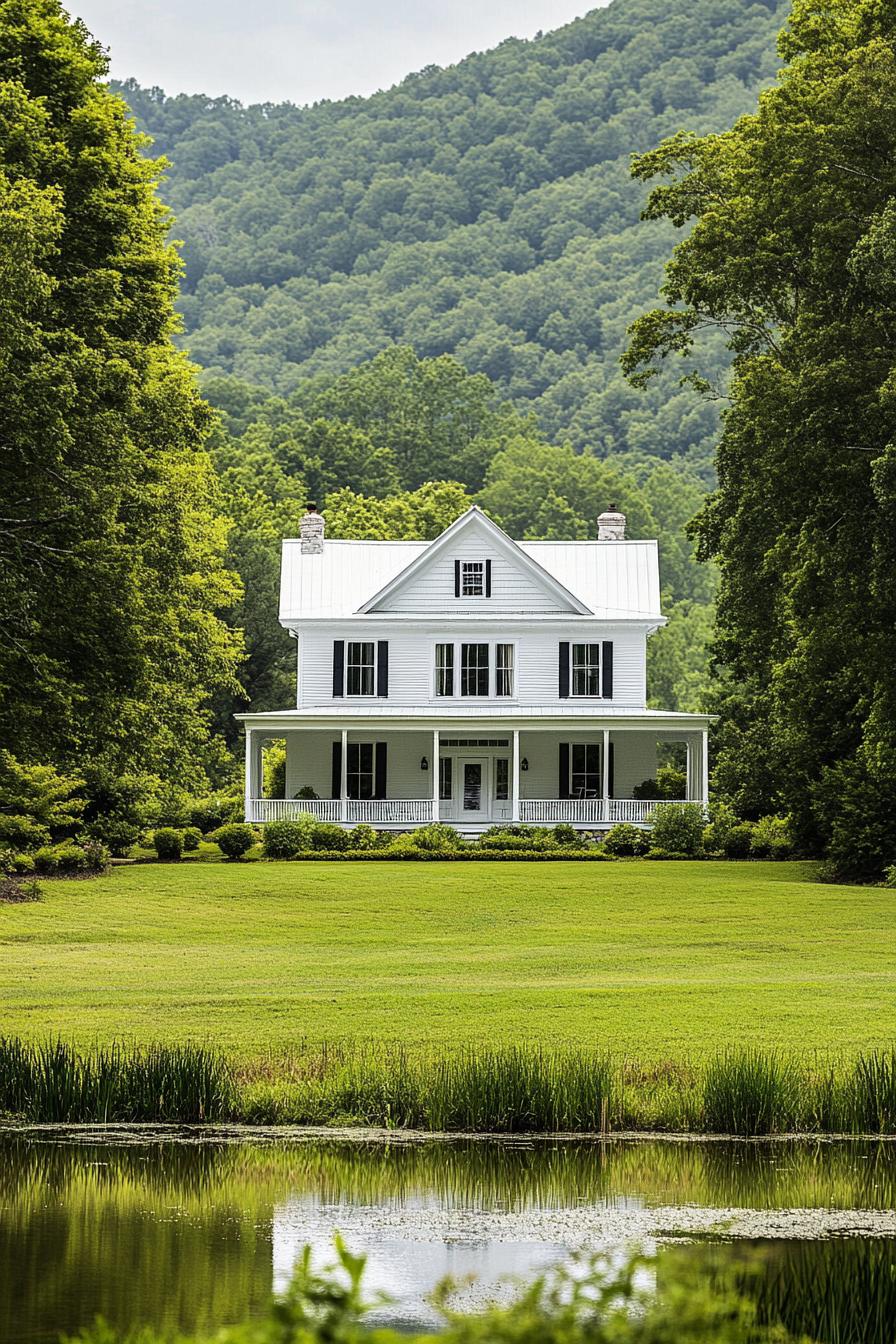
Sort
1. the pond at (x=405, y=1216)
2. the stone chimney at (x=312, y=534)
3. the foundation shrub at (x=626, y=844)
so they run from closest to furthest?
1. the pond at (x=405, y=1216)
2. the foundation shrub at (x=626, y=844)
3. the stone chimney at (x=312, y=534)

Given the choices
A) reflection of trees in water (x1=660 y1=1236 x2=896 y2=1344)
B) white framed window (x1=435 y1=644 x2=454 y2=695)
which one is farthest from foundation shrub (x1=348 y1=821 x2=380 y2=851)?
reflection of trees in water (x1=660 y1=1236 x2=896 y2=1344)

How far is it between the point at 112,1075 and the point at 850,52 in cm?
2309

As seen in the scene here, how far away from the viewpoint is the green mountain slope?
128m

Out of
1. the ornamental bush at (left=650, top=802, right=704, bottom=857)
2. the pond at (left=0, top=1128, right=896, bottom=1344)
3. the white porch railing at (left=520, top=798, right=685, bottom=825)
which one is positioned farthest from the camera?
the white porch railing at (left=520, top=798, right=685, bottom=825)

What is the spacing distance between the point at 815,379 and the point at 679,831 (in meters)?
14.2

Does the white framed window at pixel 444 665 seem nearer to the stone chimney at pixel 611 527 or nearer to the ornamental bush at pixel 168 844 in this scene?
the stone chimney at pixel 611 527

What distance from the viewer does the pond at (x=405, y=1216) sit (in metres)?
9.10

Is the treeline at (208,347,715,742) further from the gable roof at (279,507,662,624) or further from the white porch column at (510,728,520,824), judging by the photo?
the white porch column at (510,728,520,824)

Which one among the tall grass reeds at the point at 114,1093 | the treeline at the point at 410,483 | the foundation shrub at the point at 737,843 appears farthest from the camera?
the treeline at the point at 410,483

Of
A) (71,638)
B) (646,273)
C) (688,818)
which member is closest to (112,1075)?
(71,638)

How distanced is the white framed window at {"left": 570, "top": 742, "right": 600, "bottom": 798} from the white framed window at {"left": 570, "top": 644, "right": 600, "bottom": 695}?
5.06 feet

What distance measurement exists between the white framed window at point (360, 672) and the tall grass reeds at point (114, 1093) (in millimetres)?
34017

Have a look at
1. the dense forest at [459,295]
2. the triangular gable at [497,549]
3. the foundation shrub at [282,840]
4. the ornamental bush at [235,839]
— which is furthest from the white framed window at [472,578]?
the dense forest at [459,295]

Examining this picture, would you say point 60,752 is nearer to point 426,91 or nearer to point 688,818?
point 688,818
